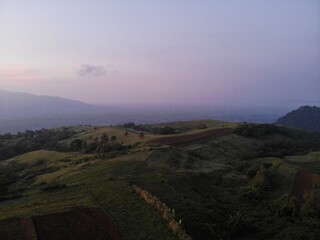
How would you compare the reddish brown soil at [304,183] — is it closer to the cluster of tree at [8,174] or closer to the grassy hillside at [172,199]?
the grassy hillside at [172,199]

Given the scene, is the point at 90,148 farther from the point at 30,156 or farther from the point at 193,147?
the point at 193,147

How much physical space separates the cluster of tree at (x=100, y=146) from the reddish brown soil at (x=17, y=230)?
1865 inches

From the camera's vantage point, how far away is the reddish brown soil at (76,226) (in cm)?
2733

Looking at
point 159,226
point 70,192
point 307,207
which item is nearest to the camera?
point 159,226

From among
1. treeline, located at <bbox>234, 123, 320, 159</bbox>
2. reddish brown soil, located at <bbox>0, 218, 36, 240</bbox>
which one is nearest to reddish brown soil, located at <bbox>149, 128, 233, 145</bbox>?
treeline, located at <bbox>234, 123, 320, 159</bbox>

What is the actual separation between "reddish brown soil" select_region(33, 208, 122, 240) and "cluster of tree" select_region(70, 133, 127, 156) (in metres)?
46.8

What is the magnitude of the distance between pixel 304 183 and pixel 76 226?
34.0m

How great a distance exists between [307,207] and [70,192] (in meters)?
23.5

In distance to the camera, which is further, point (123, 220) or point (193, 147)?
point (193, 147)

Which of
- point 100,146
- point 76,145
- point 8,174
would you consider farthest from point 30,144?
point 8,174

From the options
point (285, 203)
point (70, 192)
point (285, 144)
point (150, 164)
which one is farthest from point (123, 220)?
point (285, 144)

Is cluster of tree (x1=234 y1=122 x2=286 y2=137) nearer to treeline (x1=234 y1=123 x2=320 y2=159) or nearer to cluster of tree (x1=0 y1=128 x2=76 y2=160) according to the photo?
treeline (x1=234 y1=123 x2=320 y2=159)

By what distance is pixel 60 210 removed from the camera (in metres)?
32.9

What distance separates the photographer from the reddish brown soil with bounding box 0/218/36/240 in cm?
2753
